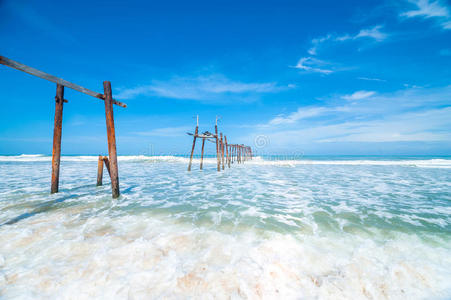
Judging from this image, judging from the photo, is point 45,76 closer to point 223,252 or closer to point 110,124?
point 110,124

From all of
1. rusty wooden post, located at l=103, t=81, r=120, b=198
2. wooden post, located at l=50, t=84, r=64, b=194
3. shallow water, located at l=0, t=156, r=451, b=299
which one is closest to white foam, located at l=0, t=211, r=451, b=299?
shallow water, located at l=0, t=156, r=451, b=299

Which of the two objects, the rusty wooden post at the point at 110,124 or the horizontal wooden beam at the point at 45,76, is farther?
the rusty wooden post at the point at 110,124

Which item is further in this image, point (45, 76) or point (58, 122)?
point (58, 122)

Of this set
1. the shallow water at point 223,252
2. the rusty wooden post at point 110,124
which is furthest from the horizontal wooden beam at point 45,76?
the shallow water at point 223,252

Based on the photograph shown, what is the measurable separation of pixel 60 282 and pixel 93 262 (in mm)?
410

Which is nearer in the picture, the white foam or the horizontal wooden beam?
the white foam

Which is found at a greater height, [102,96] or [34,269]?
[102,96]

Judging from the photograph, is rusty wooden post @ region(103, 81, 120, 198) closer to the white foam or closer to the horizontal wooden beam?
the horizontal wooden beam

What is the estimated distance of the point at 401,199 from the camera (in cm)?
653

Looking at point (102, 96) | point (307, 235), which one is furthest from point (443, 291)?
point (102, 96)

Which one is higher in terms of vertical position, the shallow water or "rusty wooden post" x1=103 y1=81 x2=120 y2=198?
"rusty wooden post" x1=103 y1=81 x2=120 y2=198

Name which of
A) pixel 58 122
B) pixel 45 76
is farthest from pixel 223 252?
pixel 58 122

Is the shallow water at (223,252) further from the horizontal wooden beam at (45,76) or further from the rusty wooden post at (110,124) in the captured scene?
the horizontal wooden beam at (45,76)

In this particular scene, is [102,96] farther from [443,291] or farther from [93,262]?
[443,291]
